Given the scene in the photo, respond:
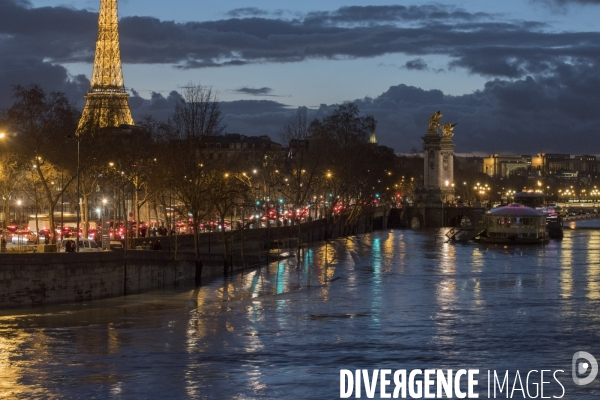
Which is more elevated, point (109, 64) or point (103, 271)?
point (109, 64)

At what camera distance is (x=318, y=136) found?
121 m

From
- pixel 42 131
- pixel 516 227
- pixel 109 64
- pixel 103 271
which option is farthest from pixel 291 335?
pixel 109 64

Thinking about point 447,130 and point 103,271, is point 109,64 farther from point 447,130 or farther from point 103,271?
point 103,271

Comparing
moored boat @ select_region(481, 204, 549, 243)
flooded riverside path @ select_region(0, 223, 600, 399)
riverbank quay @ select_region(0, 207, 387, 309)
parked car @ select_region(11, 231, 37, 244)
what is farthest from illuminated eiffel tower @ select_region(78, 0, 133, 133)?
flooded riverside path @ select_region(0, 223, 600, 399)

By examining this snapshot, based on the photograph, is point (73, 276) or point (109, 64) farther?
point (109, 64)

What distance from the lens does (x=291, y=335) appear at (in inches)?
1465

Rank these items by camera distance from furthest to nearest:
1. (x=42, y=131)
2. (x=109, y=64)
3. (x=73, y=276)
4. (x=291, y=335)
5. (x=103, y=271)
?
(x=109, y=64), (x=42, y=131), (x=103, y=271), (x=73, y=276), (x=291, y=335)

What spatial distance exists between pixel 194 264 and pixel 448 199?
360ft

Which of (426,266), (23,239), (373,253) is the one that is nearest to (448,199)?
(373,253)

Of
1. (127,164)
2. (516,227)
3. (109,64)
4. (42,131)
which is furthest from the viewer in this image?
(109,64)

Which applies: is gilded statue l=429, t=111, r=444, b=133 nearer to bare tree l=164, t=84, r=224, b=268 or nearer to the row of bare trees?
the row of bare trees

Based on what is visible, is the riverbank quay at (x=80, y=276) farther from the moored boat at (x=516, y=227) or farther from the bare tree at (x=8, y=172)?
the moored boat at (x=516, y=227)

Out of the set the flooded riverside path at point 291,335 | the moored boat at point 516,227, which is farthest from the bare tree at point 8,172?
the moored boat at point 516,227

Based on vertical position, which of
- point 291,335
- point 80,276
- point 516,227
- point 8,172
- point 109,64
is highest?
point 109,64
